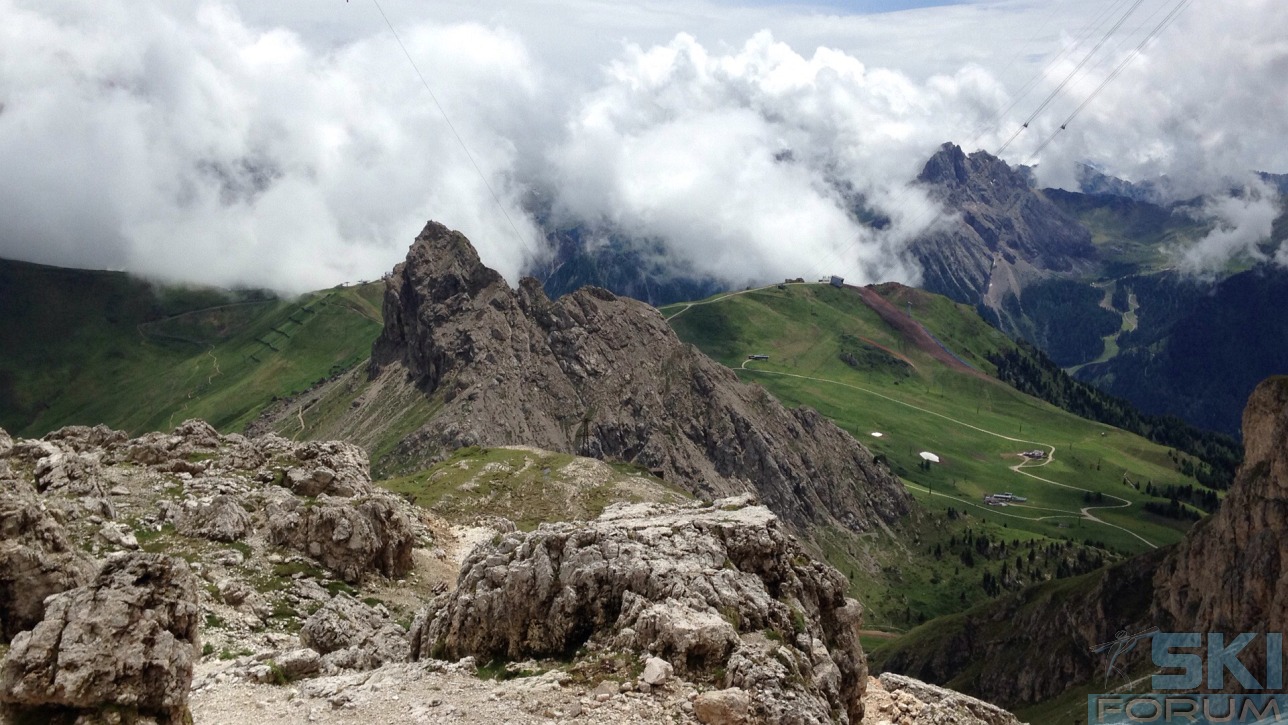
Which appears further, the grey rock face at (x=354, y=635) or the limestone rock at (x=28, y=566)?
the grey rock face at (x=354, y=635)

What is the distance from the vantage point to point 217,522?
6831 cm

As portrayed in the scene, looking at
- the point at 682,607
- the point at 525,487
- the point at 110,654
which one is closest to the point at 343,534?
the point at 110,654

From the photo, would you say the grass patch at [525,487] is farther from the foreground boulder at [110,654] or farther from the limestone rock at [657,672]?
the limestone rock at [657,672]

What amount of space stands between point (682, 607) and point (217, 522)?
41.2 meters

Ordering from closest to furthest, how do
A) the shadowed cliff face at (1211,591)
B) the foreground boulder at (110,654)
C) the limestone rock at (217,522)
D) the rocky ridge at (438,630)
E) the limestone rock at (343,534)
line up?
the foreground boulder at (110,654)
the rocky ridge at (438,630)
the limestone rock at (217,522)
the limestone rock at (343,534)
the shadowed cliff face at (1211,591)

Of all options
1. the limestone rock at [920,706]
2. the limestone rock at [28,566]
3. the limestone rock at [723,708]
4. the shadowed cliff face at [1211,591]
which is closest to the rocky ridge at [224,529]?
the limestone rock at [28,566]

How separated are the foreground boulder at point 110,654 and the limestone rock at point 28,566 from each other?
11.2 m

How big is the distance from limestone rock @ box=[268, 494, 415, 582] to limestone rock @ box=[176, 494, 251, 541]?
6.74 feet

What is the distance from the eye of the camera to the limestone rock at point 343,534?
70000mm

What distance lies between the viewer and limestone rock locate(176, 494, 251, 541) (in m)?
67.4

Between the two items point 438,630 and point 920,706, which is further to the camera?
point 920,706

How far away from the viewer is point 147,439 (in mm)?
83750

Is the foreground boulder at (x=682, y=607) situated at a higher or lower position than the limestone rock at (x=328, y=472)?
lower

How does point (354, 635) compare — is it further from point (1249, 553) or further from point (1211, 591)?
point (1211, 591)
